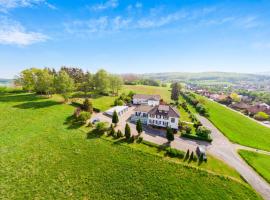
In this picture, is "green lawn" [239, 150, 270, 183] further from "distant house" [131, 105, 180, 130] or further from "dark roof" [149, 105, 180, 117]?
"dark roof" [149, 105, 180, 117]

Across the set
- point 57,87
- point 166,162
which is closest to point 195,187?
point 166,162

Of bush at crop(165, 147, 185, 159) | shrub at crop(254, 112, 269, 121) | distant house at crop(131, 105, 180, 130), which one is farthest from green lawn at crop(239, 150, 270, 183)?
shrub at crop(254, 112, 269, 121)

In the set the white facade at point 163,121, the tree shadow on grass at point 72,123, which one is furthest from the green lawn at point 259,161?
the tree shadow on grass at point 72,123

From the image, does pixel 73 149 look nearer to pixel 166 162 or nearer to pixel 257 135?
pixel 166 162

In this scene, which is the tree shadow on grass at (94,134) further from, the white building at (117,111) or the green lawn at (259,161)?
the green lawn at (259,161)

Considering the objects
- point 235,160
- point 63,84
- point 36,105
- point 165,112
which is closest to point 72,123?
point 36,105

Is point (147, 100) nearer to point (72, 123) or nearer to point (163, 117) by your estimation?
point (163, 117)
